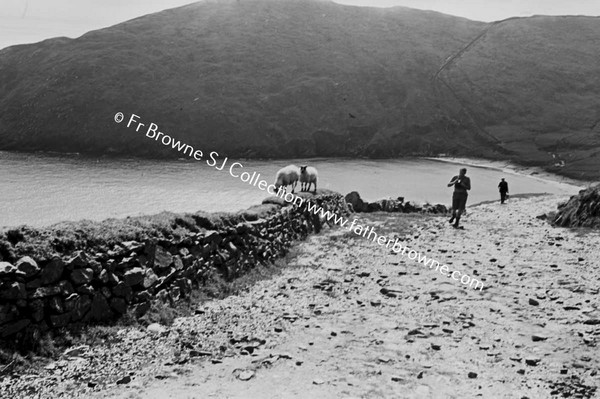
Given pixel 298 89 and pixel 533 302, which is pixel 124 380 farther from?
pixel 298 89

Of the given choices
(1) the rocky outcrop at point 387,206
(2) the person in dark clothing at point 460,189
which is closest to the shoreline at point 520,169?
(1) the rocky outcrop at point 387,206

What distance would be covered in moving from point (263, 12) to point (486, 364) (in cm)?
19119

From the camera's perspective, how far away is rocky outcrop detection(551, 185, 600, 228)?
26.9 metres

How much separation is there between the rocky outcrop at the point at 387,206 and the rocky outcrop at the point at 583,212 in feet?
49.1

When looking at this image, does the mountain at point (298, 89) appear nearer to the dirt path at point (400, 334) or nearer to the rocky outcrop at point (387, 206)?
the rocky outcrop at point (387, 206)

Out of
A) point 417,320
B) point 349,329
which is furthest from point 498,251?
point 349,329

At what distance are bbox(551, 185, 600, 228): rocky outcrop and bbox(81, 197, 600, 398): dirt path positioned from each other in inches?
269

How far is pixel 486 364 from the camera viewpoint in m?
10.9

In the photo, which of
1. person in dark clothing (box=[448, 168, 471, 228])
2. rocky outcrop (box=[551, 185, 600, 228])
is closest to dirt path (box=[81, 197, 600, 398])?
person in dark clothing (box=[448, 168, 471, 228])

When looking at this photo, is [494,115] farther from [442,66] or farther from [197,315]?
[197,315]

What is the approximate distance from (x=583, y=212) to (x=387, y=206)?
1837cm

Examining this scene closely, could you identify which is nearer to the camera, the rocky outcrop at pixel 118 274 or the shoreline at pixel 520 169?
the rocky outcrop at pixel 118 274

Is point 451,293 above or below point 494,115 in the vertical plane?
below

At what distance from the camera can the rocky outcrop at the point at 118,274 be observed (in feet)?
35.4
